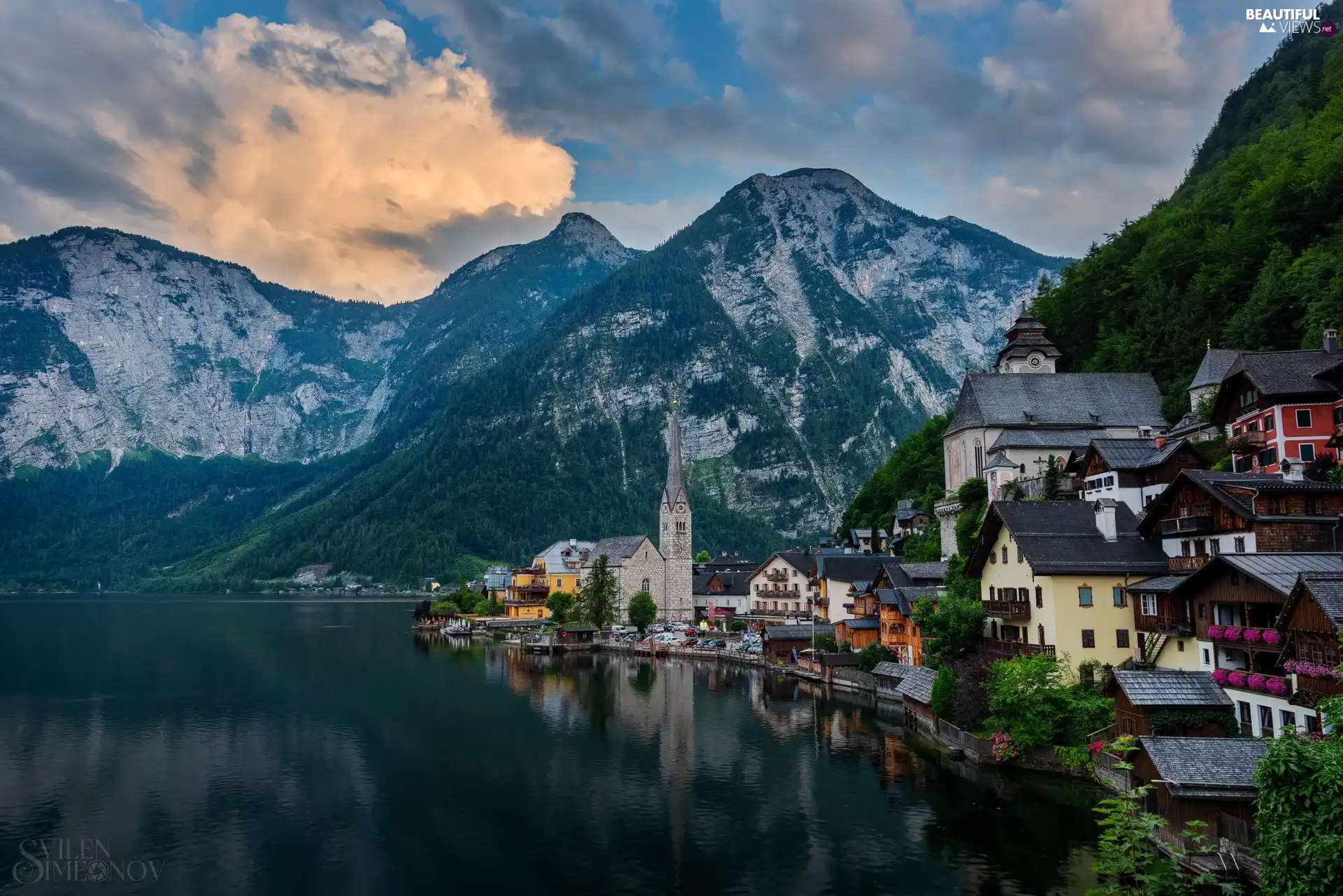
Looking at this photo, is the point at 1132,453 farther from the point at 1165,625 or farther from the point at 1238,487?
the point at 1165,625

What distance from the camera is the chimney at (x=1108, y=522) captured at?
153 ft

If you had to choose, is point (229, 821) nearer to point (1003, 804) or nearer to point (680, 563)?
point (1003, 804)

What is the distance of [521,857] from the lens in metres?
34.4

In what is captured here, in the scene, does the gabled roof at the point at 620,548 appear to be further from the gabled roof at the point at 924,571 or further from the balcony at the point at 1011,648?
the balcony at the point at 1011,648

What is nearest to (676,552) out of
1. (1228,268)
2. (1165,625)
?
(1228,268)

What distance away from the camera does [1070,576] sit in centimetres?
4509

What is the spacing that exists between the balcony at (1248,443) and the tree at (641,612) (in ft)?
Result: 283

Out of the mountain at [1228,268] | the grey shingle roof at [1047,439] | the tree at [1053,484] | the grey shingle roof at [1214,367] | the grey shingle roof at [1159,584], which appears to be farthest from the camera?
the grey shingle roof at [1047,439]

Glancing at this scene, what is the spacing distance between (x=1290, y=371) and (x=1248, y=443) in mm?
4908

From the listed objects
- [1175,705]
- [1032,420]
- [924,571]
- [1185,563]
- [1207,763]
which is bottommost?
[1207,763]

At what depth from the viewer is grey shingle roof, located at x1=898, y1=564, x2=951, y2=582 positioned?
76000 millimetres

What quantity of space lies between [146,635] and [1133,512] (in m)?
136

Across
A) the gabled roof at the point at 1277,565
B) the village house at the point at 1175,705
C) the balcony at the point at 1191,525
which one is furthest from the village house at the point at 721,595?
the gabled roof at the point at 1277,565

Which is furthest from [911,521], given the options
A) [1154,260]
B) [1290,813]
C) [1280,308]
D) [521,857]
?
[1290,813]
